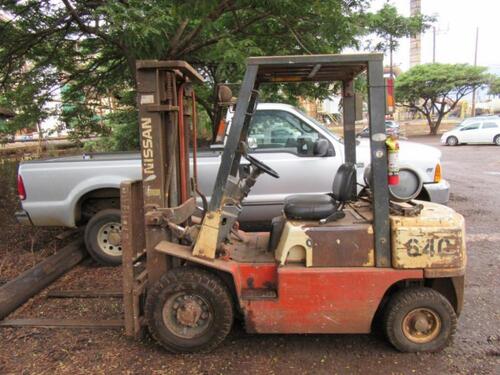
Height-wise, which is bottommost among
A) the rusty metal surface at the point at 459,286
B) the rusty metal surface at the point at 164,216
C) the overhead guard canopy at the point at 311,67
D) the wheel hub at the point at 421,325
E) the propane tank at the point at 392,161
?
the wheel hub at the point at 421,325

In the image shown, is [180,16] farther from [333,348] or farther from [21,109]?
[21,109]

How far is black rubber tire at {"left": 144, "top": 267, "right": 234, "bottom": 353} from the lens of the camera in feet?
11.1

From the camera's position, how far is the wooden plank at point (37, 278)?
4.41m

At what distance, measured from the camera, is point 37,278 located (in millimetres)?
4949

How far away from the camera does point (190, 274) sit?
3441 mm

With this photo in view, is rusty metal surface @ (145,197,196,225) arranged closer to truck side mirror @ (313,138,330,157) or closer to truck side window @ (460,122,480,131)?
truck side mirror @ (313,138,330,157)

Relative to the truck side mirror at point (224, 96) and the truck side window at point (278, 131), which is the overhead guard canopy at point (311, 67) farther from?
the truck side window at point (278, 131)

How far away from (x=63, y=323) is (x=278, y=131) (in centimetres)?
371

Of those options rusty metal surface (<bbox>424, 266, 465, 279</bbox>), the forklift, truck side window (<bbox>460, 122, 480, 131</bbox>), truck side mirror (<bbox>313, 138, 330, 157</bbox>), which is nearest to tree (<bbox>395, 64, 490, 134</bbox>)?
truck side window (<bbox>460, 122, 480, 131</bbox>)

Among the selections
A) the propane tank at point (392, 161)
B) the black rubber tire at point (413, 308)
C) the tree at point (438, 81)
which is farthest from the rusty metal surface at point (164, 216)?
the tree at point (438, 81)

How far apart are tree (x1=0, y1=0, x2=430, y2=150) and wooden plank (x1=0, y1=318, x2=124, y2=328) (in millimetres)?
3648

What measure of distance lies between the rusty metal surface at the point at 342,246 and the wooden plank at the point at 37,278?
3.09 m

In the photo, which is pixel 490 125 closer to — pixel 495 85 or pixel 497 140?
pixel 497 140

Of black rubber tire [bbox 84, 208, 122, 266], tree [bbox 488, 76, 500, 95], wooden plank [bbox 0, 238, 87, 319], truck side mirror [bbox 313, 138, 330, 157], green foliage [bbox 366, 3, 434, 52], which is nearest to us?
wooden plank [bbox 0, 238, 87, 319]
